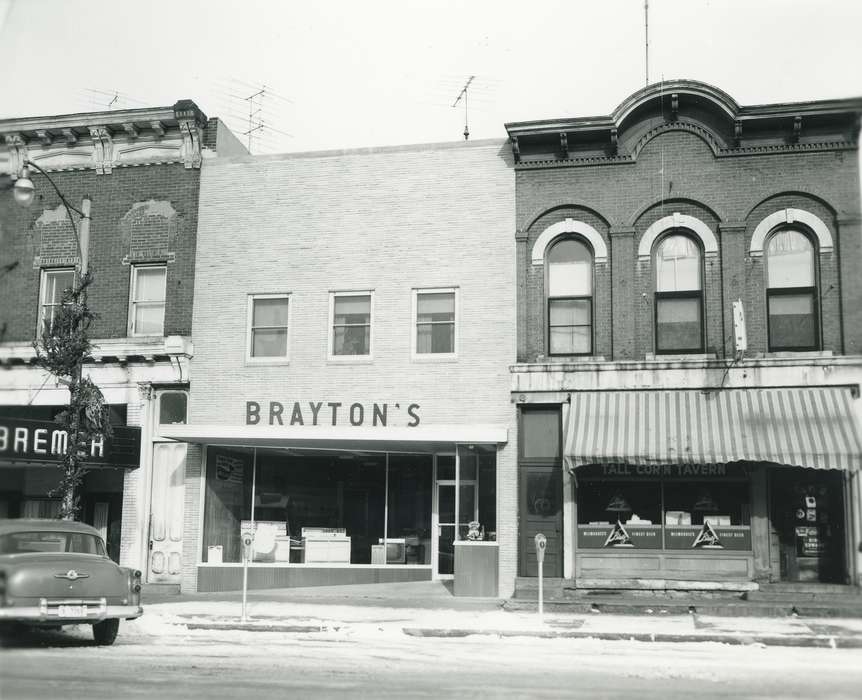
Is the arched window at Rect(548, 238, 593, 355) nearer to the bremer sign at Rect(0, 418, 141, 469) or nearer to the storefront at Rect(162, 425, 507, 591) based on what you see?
the storefront at Rect(162, 425, 507, 591)

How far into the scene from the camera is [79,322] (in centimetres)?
1716

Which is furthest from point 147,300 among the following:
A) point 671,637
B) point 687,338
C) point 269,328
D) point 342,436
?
point 671,637

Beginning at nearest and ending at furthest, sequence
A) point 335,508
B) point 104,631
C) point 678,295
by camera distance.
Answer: point 104,631, point 678,295, point 335,508

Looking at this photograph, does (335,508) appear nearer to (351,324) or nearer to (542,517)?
(351,324)

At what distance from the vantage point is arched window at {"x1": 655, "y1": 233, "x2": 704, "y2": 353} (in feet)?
61.1

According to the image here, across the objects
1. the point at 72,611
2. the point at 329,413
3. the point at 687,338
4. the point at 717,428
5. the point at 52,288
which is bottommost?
the point at 72,611

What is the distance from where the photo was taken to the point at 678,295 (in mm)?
18734

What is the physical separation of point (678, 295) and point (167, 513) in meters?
11.0

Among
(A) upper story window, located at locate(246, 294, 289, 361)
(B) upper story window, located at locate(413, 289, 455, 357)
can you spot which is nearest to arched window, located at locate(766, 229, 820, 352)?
(B) upper story window, located at locate(413, 289, 455, 357)

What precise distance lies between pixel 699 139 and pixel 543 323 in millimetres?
4570

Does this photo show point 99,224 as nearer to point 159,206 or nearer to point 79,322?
point 159,206

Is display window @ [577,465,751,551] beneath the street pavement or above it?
above

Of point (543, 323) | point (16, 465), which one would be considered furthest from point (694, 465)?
point (16, 465)

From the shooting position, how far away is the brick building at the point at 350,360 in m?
19.3
